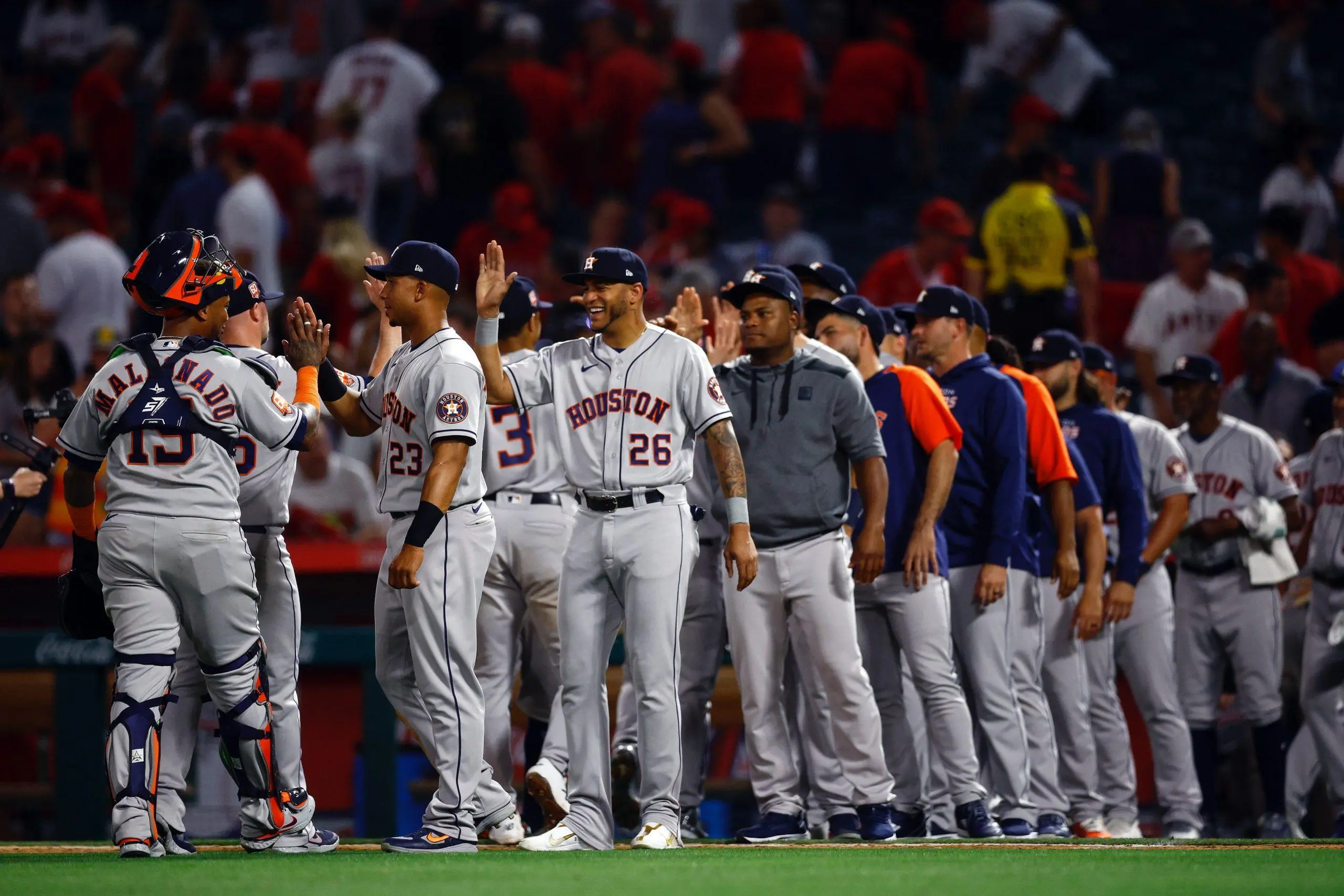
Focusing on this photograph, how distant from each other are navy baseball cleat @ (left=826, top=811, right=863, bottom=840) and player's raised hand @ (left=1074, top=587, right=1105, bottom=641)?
1.66 meters

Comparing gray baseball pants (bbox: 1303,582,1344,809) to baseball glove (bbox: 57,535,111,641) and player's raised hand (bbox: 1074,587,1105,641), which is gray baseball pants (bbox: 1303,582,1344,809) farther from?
baseball glove (bbox: 57,535,111,641)

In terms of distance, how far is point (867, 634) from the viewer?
7.91 metres

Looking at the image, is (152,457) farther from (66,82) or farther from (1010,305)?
(66,82)

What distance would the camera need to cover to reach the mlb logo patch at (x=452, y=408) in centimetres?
636

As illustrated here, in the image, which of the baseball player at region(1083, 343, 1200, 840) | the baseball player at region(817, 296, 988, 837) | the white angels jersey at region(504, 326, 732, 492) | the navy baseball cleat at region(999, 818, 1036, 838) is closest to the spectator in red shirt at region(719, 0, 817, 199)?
the baseball player at region(1083, 343, 1200, 840)

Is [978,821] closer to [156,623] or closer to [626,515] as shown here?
[626,515]

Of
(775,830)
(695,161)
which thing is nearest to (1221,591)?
(775,830)

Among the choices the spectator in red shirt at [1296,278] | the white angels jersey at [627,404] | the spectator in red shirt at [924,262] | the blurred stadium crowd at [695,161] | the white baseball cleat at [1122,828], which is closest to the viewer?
the white angels jersey at [627,404]

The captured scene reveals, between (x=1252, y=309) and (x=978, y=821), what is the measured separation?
5642mm

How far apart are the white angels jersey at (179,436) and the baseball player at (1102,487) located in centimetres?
412

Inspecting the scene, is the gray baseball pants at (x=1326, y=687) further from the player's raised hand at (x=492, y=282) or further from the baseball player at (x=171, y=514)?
the baseball player at (x=171, y=514)

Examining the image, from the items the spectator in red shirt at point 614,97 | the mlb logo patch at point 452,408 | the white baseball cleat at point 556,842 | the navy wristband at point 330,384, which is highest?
the spectator in red shirt at point 614,97

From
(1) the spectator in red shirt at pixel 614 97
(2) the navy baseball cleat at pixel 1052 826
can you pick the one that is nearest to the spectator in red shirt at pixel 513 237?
(1) the spectator in red shirt at pixel 614 97

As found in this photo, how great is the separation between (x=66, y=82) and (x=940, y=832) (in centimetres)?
1339
